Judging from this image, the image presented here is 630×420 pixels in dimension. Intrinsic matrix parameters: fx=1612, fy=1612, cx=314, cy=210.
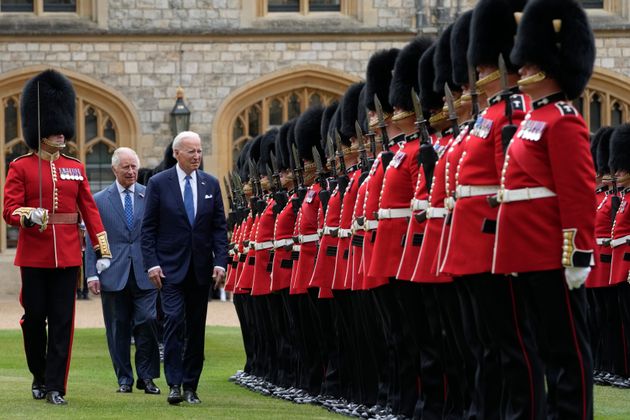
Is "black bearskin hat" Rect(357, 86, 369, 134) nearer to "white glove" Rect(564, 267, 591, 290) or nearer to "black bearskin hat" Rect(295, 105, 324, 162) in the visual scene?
"black bearskin hat" Rect(295, 105, 324, 162)

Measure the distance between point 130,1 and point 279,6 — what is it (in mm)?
2239

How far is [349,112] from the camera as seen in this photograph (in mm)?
9922

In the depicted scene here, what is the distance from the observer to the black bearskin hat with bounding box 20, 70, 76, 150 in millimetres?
9141

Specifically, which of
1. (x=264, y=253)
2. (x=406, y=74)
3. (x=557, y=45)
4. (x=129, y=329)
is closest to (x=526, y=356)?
(x=557, y=45)

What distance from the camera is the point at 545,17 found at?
6133 mm

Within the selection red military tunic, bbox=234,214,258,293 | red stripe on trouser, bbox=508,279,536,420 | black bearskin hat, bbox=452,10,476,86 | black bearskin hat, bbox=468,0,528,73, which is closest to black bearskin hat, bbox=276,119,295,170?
red military tunic, bbox=234,214,258,293

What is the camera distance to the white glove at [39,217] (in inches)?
340

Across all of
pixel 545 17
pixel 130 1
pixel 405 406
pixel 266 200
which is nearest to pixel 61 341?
pixel 405 406

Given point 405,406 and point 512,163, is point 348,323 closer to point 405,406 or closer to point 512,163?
point 405,406

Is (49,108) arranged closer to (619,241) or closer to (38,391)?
(38,391)

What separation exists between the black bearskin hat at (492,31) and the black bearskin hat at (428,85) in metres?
0.96

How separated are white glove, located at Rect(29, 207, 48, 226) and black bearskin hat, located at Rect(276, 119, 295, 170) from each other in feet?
9.23

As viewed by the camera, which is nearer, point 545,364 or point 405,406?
point 545,364

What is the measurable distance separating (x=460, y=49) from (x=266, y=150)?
5.33 metres
